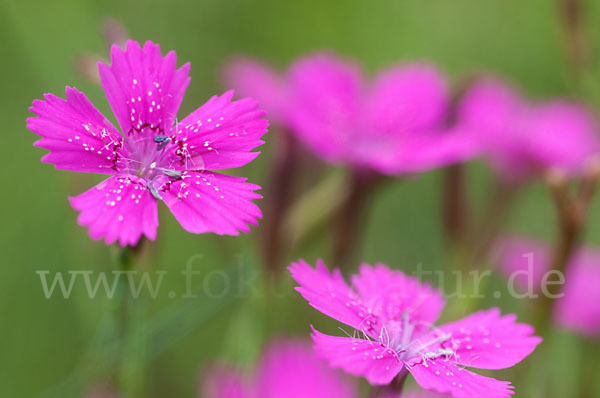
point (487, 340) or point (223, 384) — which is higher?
point (487, 340)

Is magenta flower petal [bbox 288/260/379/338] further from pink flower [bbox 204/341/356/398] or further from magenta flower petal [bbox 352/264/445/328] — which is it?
pink flower [bbox 204/341/356/398]

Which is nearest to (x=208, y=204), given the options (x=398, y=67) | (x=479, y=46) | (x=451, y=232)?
(x=451, y=232)

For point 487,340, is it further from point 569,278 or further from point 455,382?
point 569,278

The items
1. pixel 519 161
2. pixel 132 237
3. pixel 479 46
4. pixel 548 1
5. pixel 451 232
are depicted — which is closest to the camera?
pixel 132 237

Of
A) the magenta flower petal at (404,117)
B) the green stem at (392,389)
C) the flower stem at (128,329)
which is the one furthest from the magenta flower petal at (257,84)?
the green stem at (392,389)

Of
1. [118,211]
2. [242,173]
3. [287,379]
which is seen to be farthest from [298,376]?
[242,173]

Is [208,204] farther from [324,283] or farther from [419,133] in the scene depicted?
[419,133]

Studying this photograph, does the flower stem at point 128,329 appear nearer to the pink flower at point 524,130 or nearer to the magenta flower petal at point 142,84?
the magenta flower petal at point 142,84
